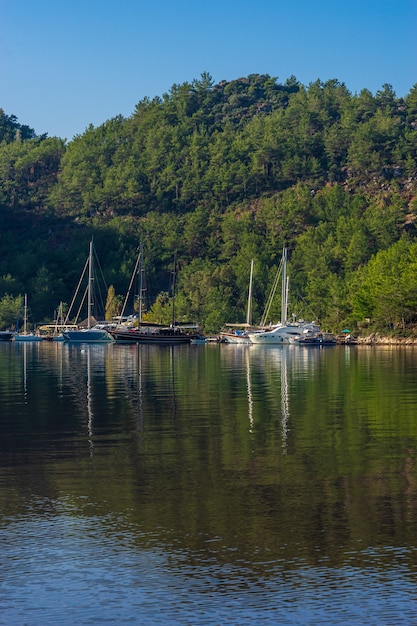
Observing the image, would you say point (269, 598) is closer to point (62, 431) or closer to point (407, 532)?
point (407, 532)

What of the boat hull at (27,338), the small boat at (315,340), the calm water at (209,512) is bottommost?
the calm water at (209,512)

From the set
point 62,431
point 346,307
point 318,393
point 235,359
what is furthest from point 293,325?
point 62,431

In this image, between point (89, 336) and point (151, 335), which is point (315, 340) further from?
point (89, 336)

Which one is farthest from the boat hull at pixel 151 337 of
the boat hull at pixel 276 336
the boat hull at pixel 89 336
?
the boat hull at pixel 276 336

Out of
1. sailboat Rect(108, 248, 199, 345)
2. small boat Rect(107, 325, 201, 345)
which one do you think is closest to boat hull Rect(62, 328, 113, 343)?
sailboat Rect(108, 248, 199, 345)

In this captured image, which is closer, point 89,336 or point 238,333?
point 238,333

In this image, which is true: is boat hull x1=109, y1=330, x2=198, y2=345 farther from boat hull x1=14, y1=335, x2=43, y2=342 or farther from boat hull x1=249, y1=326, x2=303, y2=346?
boat hull x1=14, y1=335, x2=43, y2=342

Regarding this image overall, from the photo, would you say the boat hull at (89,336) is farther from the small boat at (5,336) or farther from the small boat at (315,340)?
the small boat at (315,340)

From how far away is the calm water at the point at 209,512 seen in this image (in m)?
17.5

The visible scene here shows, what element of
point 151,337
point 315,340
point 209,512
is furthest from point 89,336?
point 209,512

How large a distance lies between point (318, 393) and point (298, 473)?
80.8 ft

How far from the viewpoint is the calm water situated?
1747 cm

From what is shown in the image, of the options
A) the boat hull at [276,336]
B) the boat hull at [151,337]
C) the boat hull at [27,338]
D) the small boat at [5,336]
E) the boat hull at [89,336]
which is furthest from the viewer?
the small boat at [5,336]

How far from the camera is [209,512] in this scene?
77.1 feet
